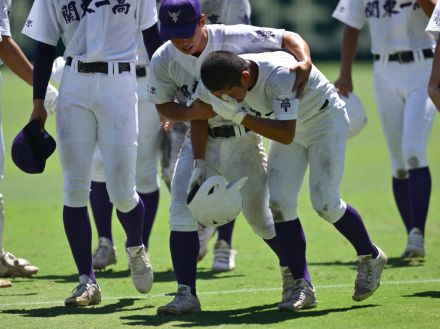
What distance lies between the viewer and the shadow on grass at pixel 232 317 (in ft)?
19.8

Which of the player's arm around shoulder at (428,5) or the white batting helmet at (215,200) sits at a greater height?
the player's arm around shoulder at (428,5)

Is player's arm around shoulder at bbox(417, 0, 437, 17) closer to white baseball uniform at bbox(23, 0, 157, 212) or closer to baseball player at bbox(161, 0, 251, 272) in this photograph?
baseball player at bbox(161, 0, 251, 272)

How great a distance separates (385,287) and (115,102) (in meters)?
2.25

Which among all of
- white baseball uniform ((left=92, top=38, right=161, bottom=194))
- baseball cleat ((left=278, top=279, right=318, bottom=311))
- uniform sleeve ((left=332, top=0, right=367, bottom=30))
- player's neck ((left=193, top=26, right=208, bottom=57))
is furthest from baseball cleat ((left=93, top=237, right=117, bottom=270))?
uniform sleeve ((left=332, top=0, right=367, bottom=30))

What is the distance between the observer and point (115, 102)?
6.77 meters

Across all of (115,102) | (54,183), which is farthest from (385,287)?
(54,183)

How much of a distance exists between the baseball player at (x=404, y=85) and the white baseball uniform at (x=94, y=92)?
8.38 feet

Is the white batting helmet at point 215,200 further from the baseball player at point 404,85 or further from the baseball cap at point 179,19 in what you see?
the baseball player at point 404,85

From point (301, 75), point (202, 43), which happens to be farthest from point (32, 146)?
point (301, 75)

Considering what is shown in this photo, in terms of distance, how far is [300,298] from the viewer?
644 centimetres

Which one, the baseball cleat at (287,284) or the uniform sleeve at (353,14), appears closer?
the baseball cleat at (287,284)

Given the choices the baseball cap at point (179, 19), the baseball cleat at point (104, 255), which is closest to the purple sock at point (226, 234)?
the baseball cleat at point (104, 255)

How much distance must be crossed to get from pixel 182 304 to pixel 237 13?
3104 millimetres

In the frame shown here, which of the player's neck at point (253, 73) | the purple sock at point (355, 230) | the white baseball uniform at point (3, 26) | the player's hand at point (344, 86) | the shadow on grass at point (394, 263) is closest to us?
the player's neck at point (253, 73)
